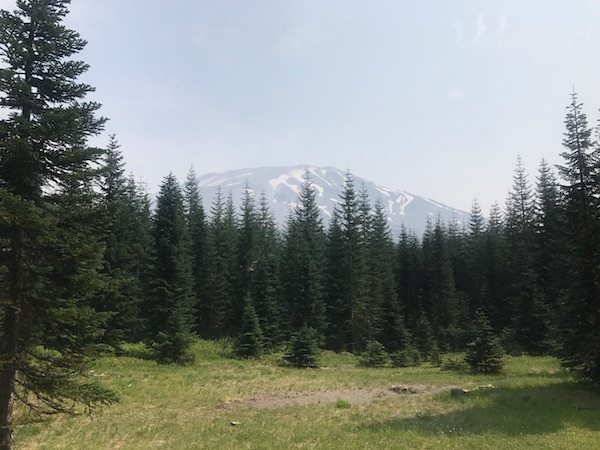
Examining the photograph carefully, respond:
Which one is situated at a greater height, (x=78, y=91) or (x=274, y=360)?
(x=78, y=91)

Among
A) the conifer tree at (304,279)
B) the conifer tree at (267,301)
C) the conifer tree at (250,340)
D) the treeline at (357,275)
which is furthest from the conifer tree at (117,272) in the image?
the conifer tree at (304,279)

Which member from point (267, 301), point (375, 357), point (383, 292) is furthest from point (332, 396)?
point (383, 292)

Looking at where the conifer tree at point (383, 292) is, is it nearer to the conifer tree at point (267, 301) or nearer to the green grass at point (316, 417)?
the conifer tree at point (267, 301)

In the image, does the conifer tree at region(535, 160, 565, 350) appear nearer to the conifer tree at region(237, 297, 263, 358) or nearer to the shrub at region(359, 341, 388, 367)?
the shrub at region(359, 341, 388, 367)

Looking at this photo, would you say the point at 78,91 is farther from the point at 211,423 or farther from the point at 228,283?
the point at 228,283

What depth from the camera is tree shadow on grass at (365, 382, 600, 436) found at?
14000mm

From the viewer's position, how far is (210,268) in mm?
53000

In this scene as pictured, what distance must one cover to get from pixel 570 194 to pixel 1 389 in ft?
84.4

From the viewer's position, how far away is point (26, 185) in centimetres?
1052

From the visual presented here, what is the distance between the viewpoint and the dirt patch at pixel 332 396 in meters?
20.2

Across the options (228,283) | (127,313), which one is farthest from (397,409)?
(228,283)

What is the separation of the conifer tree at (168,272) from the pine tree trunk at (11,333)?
21.2 meters

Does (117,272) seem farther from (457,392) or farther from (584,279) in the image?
(584,279)

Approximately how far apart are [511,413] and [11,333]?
17.0 m
